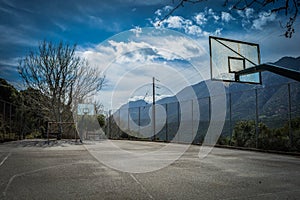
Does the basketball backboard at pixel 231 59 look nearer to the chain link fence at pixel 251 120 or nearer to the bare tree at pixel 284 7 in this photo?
the chain link fence at pixel 251 120

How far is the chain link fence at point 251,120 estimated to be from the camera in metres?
10.4

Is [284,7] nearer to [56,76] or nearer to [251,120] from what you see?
[251,120]

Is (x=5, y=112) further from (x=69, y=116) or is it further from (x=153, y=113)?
(x=153, y=113)

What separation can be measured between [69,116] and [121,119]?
5305mm

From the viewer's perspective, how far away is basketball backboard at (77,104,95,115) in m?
19.6

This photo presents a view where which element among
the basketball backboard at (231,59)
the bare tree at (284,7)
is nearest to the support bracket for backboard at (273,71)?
the basketball backboard at (231,59)

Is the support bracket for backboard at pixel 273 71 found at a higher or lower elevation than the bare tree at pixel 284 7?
higher

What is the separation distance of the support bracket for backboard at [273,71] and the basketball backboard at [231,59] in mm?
194

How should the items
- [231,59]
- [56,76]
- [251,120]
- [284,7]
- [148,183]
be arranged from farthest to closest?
[56,76]
[251,120]
[231,59]
[148,183]
[284,7]

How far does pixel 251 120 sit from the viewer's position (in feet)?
40.6

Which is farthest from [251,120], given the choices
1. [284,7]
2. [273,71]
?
[284,7]

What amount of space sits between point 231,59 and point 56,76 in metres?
11.6

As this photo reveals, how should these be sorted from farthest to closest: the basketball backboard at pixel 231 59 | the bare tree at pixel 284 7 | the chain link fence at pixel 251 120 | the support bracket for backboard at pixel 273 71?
the basketball backboard at pixel 231 59
the chain link fence at pixel 251 120
the support bracket for backboard at pixel 273 71
the bare tree at pixel 284 7

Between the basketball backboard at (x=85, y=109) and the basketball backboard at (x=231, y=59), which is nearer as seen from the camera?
the basketball backboard at (x=231, y=59)
